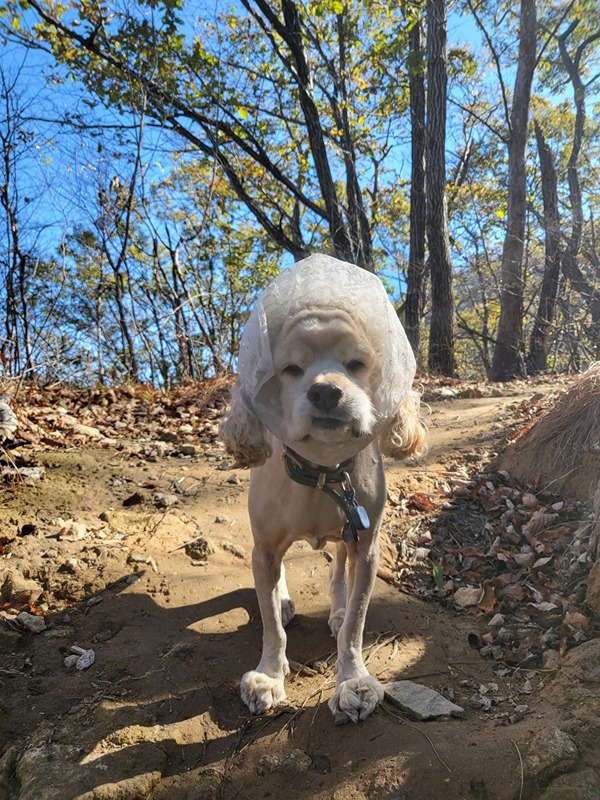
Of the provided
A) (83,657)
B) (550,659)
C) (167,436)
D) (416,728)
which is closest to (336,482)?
(416,728)

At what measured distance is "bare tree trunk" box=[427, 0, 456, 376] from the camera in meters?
9.30

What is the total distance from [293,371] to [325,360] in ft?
0.41

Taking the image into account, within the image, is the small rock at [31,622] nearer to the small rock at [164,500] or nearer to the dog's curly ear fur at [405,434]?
the small rock at [164,500]

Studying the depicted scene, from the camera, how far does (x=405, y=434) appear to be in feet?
7.10

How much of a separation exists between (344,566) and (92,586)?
56.3 inches

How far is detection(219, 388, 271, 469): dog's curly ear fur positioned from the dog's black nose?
428 millimetres

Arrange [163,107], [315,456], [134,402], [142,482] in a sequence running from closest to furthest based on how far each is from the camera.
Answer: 1. [315,456]
2. [142,482]
3. [134,402]
4. [163,107]

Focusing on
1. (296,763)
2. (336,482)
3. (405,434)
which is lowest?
(296,763)

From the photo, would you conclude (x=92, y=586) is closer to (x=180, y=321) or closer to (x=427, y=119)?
(x=180, y=321)

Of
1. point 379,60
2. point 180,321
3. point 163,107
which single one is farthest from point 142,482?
point 379,60

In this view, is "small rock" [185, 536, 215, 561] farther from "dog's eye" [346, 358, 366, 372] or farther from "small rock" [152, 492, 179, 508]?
"dog's eye" [346, 358, 366, 372]

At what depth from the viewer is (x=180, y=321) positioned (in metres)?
9.07

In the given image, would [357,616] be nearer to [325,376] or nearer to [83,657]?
[325,376]

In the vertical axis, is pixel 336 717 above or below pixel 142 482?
below
